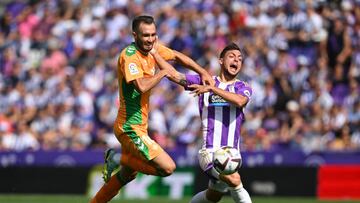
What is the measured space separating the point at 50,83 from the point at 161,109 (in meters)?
3.33

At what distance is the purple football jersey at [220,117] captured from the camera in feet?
36.6

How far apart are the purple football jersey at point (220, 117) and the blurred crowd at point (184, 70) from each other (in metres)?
7.48

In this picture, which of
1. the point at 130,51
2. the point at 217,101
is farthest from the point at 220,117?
the point at 130,51

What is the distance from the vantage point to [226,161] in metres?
10.7

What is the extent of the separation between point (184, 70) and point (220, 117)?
9.47 meters

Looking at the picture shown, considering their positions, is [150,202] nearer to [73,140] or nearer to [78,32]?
[73,140]

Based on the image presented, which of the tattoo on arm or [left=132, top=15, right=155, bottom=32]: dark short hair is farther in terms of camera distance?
the tattoo on arm

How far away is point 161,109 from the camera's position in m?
20.5

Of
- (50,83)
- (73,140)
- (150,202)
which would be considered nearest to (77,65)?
(50,83)

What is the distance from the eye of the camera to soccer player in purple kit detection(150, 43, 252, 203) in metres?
11.1

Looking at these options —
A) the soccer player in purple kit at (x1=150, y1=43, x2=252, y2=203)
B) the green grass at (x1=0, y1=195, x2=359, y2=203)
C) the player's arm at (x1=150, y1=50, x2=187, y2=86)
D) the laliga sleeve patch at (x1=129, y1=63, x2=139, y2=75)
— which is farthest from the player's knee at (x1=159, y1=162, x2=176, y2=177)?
the green grass at (x1=0, y1=195, x2=359, y2=203)

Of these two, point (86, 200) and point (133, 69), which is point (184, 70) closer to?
point (86, 200)

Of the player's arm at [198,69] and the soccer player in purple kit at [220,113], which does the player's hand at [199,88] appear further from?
the player's arm at [198,69]

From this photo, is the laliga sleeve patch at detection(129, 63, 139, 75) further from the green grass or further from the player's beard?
the green grass
